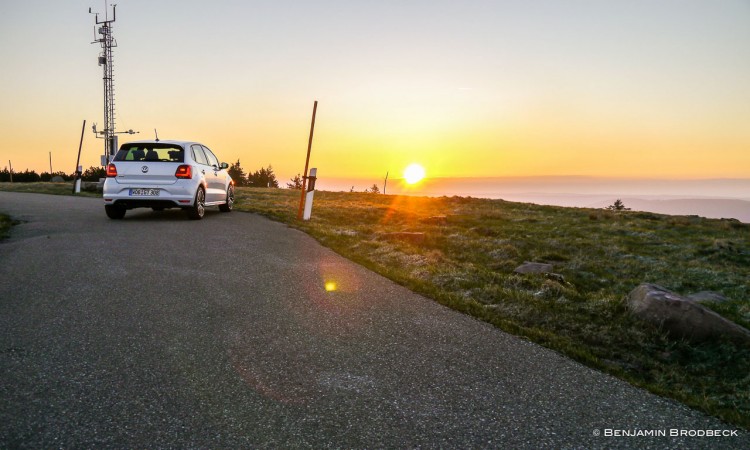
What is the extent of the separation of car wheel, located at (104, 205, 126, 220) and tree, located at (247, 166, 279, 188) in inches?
3228

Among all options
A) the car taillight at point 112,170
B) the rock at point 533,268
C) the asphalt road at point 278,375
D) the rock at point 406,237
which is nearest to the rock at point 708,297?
the rock at point 533,268

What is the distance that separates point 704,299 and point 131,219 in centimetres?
1275

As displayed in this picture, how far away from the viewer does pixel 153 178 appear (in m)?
11.4

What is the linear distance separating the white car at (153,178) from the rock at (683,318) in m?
10.3

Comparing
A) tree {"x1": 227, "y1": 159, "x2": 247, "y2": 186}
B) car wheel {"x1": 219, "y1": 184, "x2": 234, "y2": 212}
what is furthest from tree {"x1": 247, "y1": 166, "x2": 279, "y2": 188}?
car wheel {"x1": 219, "y1": 184, "x2": 234, "y2": 212}

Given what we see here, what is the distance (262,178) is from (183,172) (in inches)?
3615

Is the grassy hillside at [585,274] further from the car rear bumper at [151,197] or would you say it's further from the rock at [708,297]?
the car rear bumper at [151,197]

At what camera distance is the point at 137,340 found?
13.2ft

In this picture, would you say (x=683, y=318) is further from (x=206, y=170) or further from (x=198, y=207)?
(x=206, y=170)

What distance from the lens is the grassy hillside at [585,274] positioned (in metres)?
4.30

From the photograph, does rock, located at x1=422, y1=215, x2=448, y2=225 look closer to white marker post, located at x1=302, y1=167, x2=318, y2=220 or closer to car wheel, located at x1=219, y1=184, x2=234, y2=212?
white marker post, located at x1=302, y1=167, x2=318, y2=220

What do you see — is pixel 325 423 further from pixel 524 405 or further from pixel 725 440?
pixel 725 440

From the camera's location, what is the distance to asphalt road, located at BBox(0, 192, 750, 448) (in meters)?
2.74

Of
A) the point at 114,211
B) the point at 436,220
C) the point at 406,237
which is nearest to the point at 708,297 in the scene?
the point at 406,237
